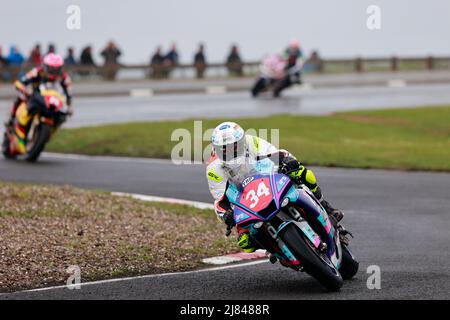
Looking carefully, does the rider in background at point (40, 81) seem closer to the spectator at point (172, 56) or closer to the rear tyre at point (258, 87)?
the rear tyre at point (258, 87)

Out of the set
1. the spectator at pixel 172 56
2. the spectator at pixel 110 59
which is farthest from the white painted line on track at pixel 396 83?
the spectator at pixel 110 59

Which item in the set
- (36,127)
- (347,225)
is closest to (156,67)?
(36,127)

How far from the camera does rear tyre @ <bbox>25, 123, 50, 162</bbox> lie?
60.9ft

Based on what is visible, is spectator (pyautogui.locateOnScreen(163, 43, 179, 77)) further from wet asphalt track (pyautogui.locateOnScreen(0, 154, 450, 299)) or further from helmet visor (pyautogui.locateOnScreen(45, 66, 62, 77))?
helmet visor (pyautogui.locateOnScreen(45, 66, 62, 77))

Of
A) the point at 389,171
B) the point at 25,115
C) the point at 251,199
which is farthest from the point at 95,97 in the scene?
the point at 251,199

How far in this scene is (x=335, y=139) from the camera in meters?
21.8

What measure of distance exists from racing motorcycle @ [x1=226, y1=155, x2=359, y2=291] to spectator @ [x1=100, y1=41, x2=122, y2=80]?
32.0m

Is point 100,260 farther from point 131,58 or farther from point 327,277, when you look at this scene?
point 131,58

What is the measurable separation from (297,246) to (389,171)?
9.20m

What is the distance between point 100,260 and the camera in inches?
411

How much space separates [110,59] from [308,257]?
1313 inches

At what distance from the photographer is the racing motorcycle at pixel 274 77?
34.5 metres

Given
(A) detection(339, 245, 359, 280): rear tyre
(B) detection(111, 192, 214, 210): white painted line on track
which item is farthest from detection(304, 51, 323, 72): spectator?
(A) detection(339, 245, 359, 280): rear tyre

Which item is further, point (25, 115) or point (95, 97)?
point (95, 97)
